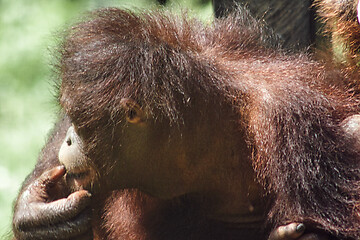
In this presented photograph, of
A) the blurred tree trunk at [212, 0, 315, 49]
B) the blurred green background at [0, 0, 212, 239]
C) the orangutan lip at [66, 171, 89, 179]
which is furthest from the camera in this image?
the blurred green background at [0, 0, 212, 239]

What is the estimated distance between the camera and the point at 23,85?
7676mm

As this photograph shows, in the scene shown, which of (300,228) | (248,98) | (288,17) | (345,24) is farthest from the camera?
(288,17)

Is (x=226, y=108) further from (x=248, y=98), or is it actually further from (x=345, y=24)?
(x=345, y=24)

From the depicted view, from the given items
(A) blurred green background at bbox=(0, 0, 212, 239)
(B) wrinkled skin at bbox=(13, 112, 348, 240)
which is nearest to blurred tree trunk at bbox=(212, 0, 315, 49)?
(B) wrinkled skin at bbox=(13, 112, 348, 240)

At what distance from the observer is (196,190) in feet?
11.0

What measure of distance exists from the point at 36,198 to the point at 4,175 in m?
3.52

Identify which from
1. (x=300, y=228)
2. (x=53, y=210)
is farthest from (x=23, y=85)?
(x=300, y=228)

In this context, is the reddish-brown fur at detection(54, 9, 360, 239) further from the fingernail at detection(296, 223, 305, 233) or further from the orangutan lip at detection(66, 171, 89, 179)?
the orangutan lip at detection(66, 171, 89, 179)

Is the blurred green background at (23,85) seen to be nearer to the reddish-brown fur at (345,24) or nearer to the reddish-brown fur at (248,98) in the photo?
the reddish-brown fur at (345,24)

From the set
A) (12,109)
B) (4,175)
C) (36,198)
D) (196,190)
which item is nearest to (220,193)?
(196,190)

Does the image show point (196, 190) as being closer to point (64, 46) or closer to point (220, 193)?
point (220, 193)

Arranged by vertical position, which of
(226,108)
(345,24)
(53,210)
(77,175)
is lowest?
(53,210)

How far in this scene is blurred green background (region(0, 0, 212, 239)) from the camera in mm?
7008

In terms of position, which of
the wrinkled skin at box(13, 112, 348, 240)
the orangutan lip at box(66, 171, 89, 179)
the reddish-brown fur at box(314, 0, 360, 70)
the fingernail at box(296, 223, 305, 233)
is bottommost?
the fingernail at box(296, 223, 305, 233)
